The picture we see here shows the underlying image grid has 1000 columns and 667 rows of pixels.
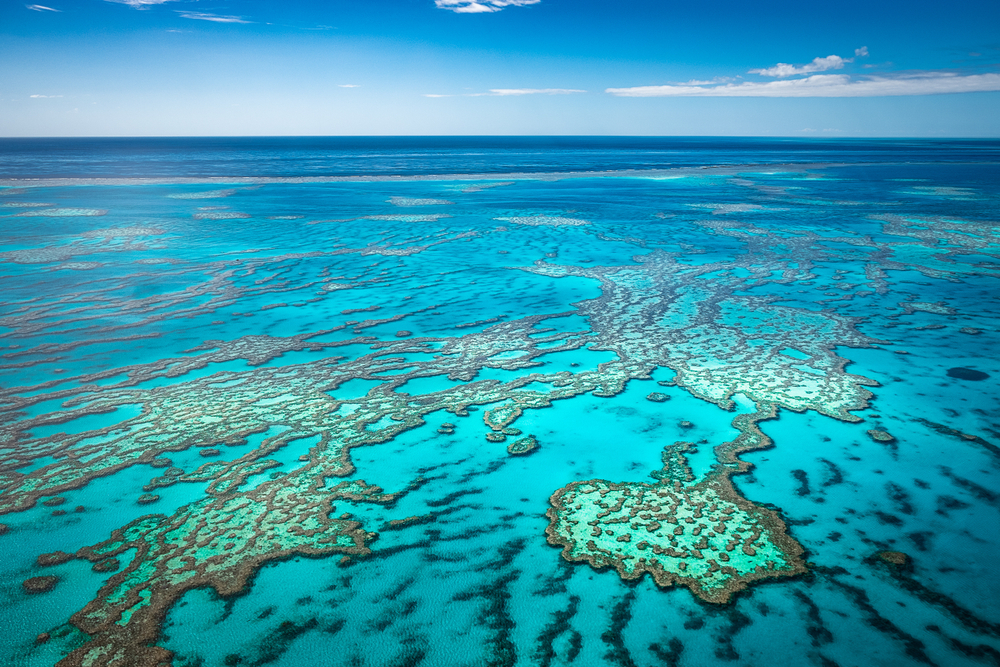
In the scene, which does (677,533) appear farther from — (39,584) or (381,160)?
(381,160)

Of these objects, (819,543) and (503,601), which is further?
(819,543)

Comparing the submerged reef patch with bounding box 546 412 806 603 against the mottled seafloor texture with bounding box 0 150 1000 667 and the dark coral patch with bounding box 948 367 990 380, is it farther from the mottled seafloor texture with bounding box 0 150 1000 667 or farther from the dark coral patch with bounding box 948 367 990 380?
the dark coral patch with bounding box 948 367 990 380

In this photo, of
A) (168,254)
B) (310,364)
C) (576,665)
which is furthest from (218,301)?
(576,665)

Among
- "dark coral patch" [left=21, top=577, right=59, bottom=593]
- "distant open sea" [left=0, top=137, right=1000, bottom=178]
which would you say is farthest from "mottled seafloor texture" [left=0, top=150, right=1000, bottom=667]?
"distant open sea" [left=0, top=137, right=1000, bottom=178]

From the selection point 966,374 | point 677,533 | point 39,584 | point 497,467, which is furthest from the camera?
point 966,374

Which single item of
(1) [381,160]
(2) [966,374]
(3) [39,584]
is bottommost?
(3) [39,584]

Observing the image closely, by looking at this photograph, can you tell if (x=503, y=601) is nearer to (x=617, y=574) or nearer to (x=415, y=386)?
(x=617, y=574)

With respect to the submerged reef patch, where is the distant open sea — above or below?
above

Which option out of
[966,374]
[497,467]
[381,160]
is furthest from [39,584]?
[381,160]
